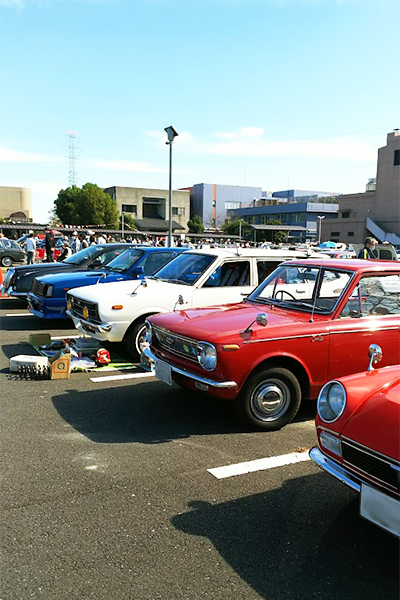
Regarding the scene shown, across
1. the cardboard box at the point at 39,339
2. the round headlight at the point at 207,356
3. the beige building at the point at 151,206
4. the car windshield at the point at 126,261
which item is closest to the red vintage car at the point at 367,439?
the round headlight at the point at 207,356

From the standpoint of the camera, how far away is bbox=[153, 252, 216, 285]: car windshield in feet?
23.6

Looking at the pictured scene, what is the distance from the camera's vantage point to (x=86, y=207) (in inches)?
2940

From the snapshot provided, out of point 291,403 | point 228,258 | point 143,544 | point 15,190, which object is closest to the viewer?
point 143,544

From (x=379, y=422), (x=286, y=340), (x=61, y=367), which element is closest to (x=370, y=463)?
(x=379, y=422)

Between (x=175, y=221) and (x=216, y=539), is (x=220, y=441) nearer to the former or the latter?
(x=216, y=539)

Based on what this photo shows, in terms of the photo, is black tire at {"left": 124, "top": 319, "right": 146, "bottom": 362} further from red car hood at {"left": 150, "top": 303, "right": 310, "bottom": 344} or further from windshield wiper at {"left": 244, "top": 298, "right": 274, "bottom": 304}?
windshield wiper at {"left": 244, "top": 298, "right": 274, "bottom": 304}

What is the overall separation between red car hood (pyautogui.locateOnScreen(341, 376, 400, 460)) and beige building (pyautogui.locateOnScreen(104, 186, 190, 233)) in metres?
89.5

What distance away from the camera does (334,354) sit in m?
4.75

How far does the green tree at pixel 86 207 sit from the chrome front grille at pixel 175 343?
71.5m

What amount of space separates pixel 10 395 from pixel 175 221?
97318mm

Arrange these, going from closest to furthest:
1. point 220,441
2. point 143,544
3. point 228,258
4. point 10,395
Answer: point 143,544
point 220,441
point 10,395
point 228,258

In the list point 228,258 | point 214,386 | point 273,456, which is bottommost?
point 273,456

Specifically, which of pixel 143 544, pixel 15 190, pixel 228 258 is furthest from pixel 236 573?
pixel 15 190

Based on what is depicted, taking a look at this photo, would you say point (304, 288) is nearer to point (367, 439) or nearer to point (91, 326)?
point (367, 439)
